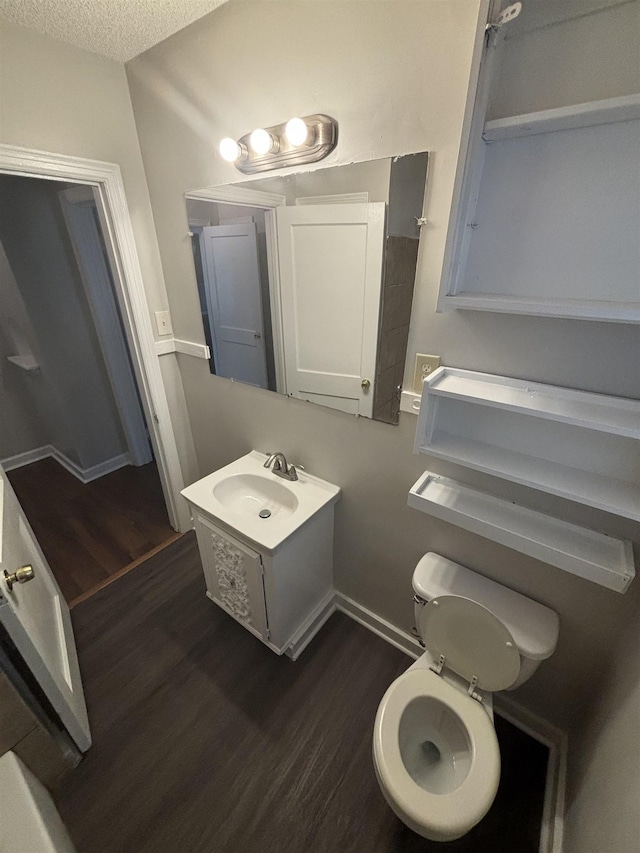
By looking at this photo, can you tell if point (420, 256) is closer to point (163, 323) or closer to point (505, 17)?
point (505, 17)

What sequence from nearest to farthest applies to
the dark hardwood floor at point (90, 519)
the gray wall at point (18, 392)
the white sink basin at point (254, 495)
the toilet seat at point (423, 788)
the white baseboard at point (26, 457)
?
1. the toilet seat at point (423, 788)
2. the white sink basin at point (254, 495)
3. the dark hardwood floor at point (90, 519)
4. the gray wall at point (18, 392)
5. the white baseboard at point (26, 457)

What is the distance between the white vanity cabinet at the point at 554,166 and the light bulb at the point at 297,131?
54cm

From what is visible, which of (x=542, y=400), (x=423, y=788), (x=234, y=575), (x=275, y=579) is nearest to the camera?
(x=542, y=400)

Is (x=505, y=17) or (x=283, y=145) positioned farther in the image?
(x=283, y=145)

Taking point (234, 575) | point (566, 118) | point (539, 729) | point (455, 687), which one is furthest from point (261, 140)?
point (539, 729)

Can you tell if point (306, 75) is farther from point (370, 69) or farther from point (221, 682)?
point (221, 682)

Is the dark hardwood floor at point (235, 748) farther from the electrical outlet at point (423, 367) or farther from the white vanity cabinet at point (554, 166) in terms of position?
the white vanity cabinet at point (554, 166)

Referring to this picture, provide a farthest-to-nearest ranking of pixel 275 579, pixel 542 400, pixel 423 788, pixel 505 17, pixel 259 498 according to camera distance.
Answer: pixel 259 498
pixel 275 579
pixel 423 788
pixel 542 400
pixel 505 17

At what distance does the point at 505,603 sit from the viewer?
115 centimetres

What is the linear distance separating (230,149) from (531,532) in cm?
159

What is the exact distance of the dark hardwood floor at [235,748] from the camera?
1.11 meters

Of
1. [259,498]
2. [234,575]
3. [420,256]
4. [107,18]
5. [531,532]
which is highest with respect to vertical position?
[107,18]

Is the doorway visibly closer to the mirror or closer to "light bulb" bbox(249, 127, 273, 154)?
the mirror

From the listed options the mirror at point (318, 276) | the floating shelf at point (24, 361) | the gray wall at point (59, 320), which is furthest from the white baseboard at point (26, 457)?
the mirror at point (318, 276)
